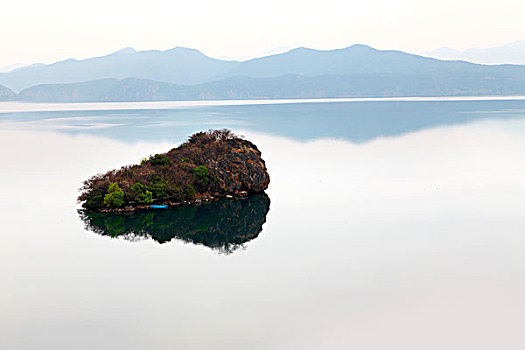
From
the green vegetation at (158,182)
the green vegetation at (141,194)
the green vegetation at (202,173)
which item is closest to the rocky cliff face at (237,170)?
the green vegetation at (158,182)

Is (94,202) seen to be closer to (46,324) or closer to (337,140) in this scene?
(46,324)

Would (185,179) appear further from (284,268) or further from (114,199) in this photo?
(284,268)

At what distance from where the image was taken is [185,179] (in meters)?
50.7

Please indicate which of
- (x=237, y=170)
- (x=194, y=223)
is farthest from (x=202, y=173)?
(x=194, y=223)

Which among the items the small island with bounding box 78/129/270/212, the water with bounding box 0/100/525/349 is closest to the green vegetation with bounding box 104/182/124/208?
the small island with bounding box 78/129/270/212

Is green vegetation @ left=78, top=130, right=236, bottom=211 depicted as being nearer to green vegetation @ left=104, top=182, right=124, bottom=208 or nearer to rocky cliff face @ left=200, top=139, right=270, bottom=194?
green vegetation @ left=104, top=182, right=124, bottom=208

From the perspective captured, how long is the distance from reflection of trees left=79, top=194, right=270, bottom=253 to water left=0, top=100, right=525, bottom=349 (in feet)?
0.73

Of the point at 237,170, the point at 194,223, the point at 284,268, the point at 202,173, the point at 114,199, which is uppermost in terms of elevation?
the point at 237,170

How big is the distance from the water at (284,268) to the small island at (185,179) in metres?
2.83

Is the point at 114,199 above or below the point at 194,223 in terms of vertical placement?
above

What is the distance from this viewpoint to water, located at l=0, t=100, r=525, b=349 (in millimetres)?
22828

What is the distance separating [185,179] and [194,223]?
29.4 ft

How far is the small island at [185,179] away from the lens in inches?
1842

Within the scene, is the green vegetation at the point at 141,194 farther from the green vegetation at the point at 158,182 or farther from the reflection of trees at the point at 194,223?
the reflection of trees at the point at 194,223
